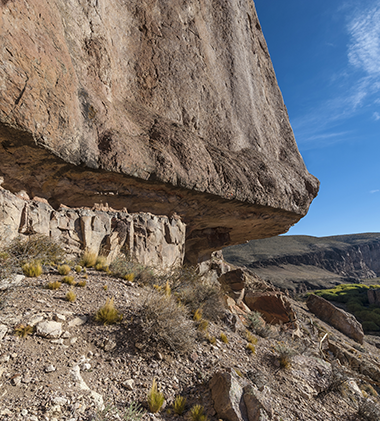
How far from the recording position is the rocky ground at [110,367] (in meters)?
2.55

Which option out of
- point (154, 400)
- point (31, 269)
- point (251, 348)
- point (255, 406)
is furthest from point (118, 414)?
point (251, 348)

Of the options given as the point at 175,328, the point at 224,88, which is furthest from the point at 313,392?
the point at 224,88

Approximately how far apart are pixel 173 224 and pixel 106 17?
5344mm

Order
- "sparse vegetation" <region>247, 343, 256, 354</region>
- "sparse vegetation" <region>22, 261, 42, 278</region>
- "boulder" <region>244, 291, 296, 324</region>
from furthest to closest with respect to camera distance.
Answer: "boulder" <region>244, 291, 296, 324</region>, "sparse vegetation" <region>247, 343, 256, 354</region>, "sparse vegetation" <region>22, 261, 42, 278</region>

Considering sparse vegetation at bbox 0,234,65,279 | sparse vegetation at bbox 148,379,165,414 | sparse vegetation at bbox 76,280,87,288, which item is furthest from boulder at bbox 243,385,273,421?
sparse vegetation at bbox 0,234,65,279

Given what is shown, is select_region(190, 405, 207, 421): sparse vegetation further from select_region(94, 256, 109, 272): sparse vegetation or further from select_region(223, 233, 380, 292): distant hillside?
select_region(223, 233, 380, 292): distant hillside

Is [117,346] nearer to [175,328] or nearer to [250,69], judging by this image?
[175,328]

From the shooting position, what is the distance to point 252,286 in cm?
1363

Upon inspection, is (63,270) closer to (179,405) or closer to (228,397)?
(179,405)

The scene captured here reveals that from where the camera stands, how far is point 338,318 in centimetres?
2027

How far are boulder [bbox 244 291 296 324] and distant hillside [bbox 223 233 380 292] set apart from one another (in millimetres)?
31368

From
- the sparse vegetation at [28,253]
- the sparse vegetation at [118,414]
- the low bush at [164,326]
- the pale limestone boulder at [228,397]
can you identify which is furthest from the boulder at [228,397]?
the sparse vegetation at [28,253]

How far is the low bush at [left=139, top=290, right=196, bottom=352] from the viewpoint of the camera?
148 inches

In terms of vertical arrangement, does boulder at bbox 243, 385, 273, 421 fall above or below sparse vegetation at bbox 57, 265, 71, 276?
below
